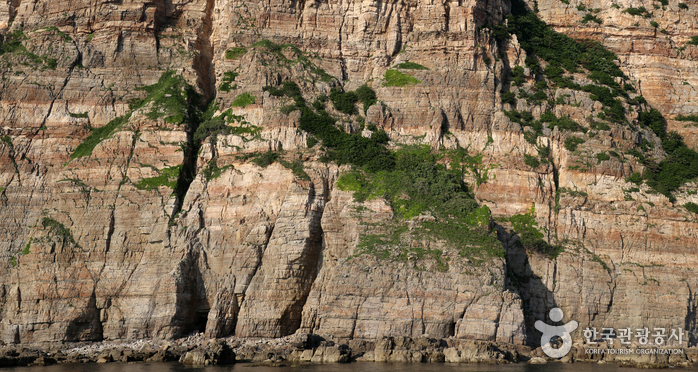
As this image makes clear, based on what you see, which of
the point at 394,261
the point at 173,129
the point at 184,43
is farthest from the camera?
the point at 184,43

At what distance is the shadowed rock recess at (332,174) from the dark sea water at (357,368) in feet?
12.3

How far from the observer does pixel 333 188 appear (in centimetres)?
5300

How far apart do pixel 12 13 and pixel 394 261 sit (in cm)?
3733

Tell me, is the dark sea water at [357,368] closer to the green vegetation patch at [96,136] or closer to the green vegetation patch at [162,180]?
the green vegetation patch at [162,180]

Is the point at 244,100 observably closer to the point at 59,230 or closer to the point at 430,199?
the point at 59,230

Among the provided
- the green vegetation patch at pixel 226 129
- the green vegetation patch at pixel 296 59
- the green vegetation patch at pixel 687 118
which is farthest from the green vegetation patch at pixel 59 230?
the green vegetation patch at pixel 687 118

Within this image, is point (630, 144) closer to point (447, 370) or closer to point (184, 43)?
point (447, 370)

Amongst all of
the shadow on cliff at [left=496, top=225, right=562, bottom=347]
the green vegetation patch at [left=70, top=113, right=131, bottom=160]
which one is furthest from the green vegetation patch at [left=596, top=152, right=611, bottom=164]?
the green vegetation patch at [left=70, top=113, right=131, bottom=160]

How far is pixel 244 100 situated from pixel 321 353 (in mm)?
21331

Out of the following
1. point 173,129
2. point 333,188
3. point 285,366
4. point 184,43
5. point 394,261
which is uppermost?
point 184,43

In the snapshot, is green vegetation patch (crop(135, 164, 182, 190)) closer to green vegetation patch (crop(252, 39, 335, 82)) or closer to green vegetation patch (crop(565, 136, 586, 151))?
green vegetation patch (crop(252, 39, 335, 82))

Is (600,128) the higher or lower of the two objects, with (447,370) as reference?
higher

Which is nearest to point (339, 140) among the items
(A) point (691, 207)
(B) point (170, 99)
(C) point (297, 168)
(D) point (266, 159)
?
(C) point (297, 168)

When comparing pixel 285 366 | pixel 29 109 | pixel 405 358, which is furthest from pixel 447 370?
pixel 29 109
